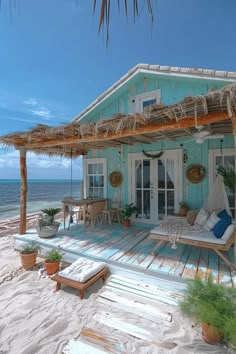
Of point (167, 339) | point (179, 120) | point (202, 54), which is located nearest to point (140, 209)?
point (179, 120)

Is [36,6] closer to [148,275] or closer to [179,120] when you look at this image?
[179,120]

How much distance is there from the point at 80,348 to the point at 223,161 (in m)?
4.56

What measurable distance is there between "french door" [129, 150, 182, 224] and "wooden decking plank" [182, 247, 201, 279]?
5.27ft

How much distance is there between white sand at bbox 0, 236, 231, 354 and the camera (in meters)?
2.05

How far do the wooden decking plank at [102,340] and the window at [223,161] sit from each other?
3.84 metres

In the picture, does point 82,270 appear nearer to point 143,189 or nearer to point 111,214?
point 111,214

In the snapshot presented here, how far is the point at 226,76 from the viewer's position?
14.9ft

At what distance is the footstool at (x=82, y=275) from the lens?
2961 millimetres

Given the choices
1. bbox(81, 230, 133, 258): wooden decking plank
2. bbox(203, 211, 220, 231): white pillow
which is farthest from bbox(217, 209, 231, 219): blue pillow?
bbox(81, 230, 133, 258): wooden decking plank

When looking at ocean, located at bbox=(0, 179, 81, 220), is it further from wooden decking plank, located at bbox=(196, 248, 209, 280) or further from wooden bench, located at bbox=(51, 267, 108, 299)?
wooden decking plank, located at bbox=(196, 248, 209, 280)

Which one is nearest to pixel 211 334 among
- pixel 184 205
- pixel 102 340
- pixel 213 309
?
pixel 213 309

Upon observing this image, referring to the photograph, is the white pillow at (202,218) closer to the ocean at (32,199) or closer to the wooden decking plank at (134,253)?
the wooden decking plank at (134,253)

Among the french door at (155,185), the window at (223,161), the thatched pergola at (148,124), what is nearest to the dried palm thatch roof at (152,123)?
the thatched pergola at (148,124)

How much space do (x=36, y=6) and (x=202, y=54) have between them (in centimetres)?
609
